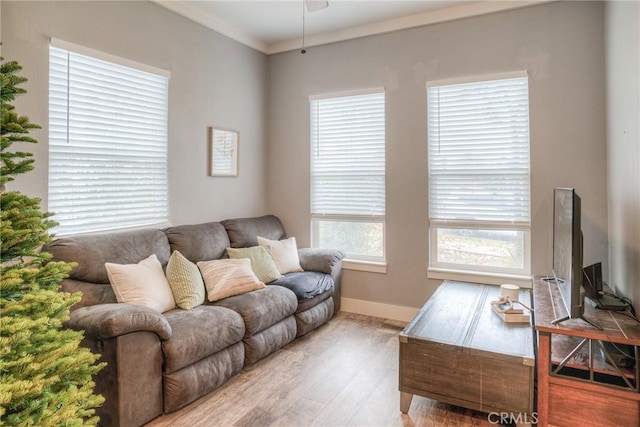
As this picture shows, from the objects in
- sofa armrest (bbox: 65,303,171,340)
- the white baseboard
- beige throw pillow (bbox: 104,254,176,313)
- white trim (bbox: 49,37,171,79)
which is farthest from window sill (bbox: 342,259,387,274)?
white trim (bbox: 49,37,171,79)

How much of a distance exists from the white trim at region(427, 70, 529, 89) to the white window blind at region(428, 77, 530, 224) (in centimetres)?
3

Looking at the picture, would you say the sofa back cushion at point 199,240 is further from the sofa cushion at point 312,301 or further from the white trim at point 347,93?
the white trim at point 347,93

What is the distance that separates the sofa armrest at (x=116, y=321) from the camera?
1.97m

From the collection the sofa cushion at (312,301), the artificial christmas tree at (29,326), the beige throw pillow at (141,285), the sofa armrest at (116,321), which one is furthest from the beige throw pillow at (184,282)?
the artificial christmas tree at (29,326)

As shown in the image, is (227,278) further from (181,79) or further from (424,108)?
(424,108)

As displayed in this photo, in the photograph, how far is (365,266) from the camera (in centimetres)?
404

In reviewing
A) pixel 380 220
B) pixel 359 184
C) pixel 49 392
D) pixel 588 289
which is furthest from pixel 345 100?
pixel 49 392

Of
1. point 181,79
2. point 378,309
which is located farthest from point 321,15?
point 378,309

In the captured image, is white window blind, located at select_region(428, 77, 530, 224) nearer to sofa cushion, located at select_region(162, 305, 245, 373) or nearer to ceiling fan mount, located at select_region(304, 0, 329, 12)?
ceiling fan mount, located at select_region(304, 0, 329, 12)

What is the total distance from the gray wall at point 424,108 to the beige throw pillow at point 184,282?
1.73m

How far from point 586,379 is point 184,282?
2504 millimetres

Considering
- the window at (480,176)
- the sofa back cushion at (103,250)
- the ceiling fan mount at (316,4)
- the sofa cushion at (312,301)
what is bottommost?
the sofa cushion at (312,301)

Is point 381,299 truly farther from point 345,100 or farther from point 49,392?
point 49,392

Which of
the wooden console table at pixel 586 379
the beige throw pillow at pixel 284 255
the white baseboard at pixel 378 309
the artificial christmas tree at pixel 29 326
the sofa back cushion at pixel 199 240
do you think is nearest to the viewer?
the artificial christmas tree at pixel 29 326
